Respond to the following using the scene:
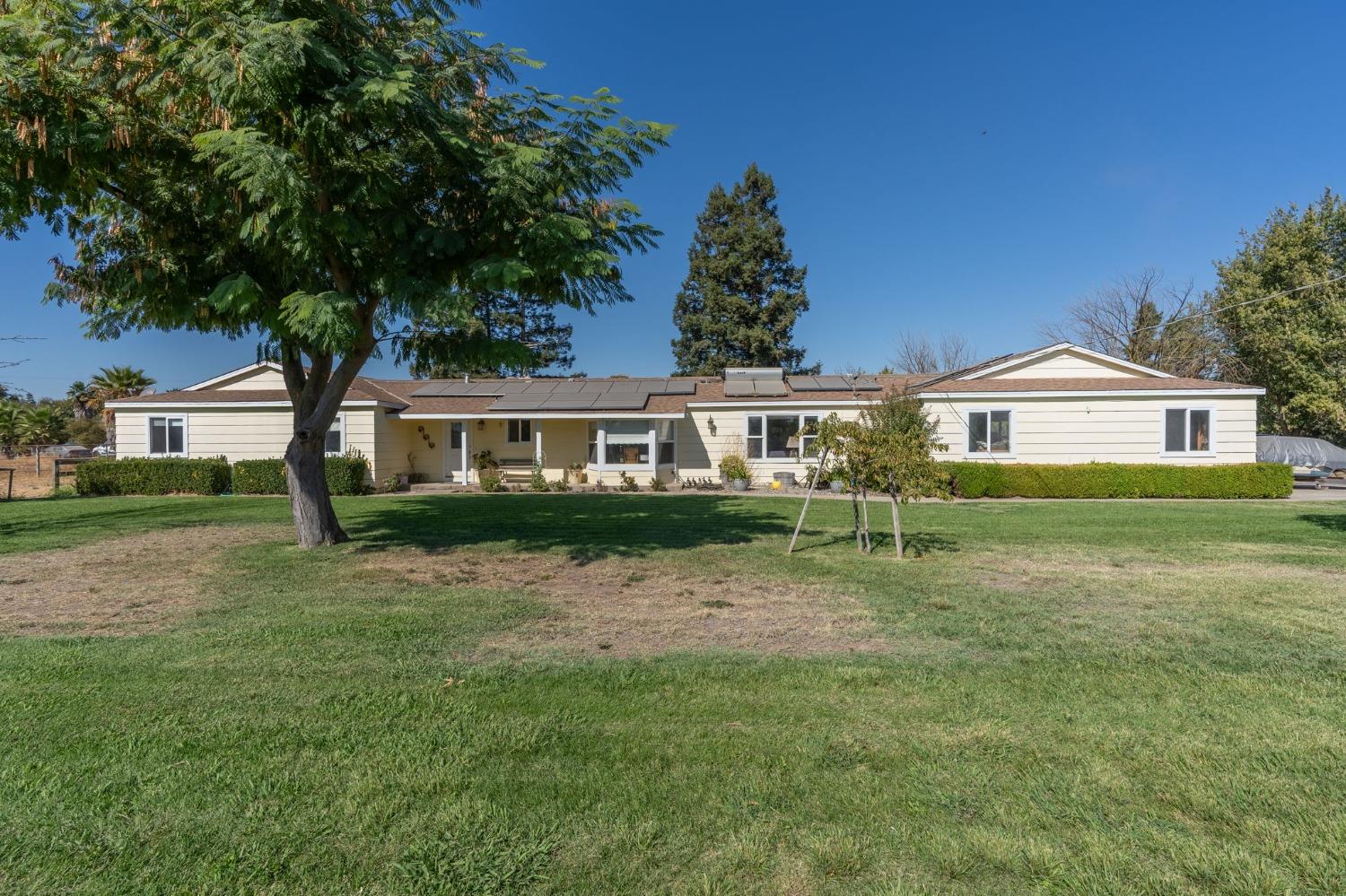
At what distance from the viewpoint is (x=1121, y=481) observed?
17.3m

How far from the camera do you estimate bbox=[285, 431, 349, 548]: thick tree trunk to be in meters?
9.40

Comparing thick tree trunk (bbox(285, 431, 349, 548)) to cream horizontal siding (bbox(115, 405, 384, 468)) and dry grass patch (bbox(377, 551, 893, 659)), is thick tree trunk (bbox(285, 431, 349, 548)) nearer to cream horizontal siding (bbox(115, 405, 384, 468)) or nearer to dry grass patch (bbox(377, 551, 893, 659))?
dry grass patch (bbox(377, 551, 893, 659))

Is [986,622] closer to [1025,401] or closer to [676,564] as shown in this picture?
[676,564]

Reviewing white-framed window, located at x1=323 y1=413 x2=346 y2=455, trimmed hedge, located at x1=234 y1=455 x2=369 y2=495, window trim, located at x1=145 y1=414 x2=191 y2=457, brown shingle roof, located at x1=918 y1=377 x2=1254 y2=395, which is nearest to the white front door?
white-framed window, located at x1=323 y1=413 x2=346 y2=455

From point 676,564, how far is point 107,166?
7.49 m

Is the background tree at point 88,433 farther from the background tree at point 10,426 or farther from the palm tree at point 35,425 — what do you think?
the palm tree at point 35,425

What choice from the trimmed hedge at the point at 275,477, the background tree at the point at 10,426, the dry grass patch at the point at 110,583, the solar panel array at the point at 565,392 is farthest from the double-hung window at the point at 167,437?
the background tree at the point at 10,426

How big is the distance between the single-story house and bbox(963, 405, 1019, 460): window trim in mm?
36

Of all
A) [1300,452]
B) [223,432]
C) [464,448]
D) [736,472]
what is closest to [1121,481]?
[736,472]

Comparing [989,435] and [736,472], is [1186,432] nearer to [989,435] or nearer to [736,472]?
[989,435]

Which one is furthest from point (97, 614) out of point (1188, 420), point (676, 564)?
point (1188, 420)

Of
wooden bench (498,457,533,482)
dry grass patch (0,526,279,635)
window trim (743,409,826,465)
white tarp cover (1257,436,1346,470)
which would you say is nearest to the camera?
dry grass patch (0,526,279,635)

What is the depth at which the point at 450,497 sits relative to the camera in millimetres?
17516

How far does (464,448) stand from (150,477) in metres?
8.29
